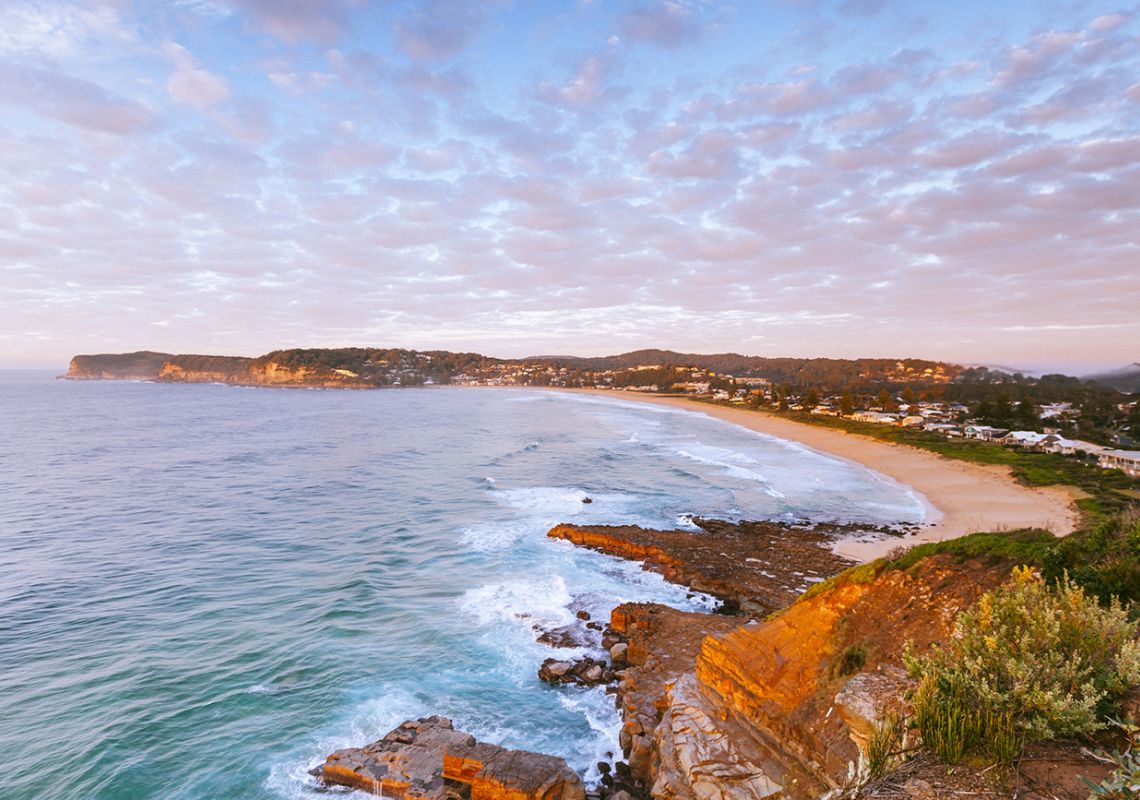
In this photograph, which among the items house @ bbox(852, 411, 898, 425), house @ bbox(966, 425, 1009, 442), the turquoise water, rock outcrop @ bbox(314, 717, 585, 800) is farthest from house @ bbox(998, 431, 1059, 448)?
rock outcrop @ bbox(314, 717, 585, 800)

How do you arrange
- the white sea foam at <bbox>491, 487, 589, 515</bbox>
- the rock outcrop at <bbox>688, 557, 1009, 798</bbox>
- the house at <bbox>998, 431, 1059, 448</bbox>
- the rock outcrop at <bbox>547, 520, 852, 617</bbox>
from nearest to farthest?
1. the rock outcrop at <bbox>688, 557, 1009, 798</bbox>
2. the rock outcrop at <bbox>547, 520, 852, 617</bbox>
3. the white sea foam at <bbox>491, 487, 589, 515</bbox>
4. the house at <bbox>998, 431, 1059, 448</bbox>

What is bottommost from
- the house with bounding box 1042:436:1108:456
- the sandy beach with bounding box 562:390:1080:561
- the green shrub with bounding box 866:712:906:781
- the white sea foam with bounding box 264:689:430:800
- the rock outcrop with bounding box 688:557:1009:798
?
the sandy beach with bounding box 562:390:1080:561

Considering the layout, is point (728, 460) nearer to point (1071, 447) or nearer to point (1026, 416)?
point (1071, 447)

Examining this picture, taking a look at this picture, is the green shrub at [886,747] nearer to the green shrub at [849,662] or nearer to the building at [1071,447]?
the green shrub at [849,662]

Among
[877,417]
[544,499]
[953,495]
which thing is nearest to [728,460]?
[953,495]

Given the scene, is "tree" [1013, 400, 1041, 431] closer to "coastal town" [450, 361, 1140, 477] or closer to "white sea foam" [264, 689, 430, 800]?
"coastal town" [450, 361, 1140, 477]

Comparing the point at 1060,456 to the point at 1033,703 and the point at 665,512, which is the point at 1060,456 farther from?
the point at 1033,703

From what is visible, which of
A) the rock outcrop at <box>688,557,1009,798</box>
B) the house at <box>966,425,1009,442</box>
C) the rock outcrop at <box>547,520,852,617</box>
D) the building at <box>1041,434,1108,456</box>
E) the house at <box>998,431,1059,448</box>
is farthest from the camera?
the house at <box>966,425,1009,442</box>
